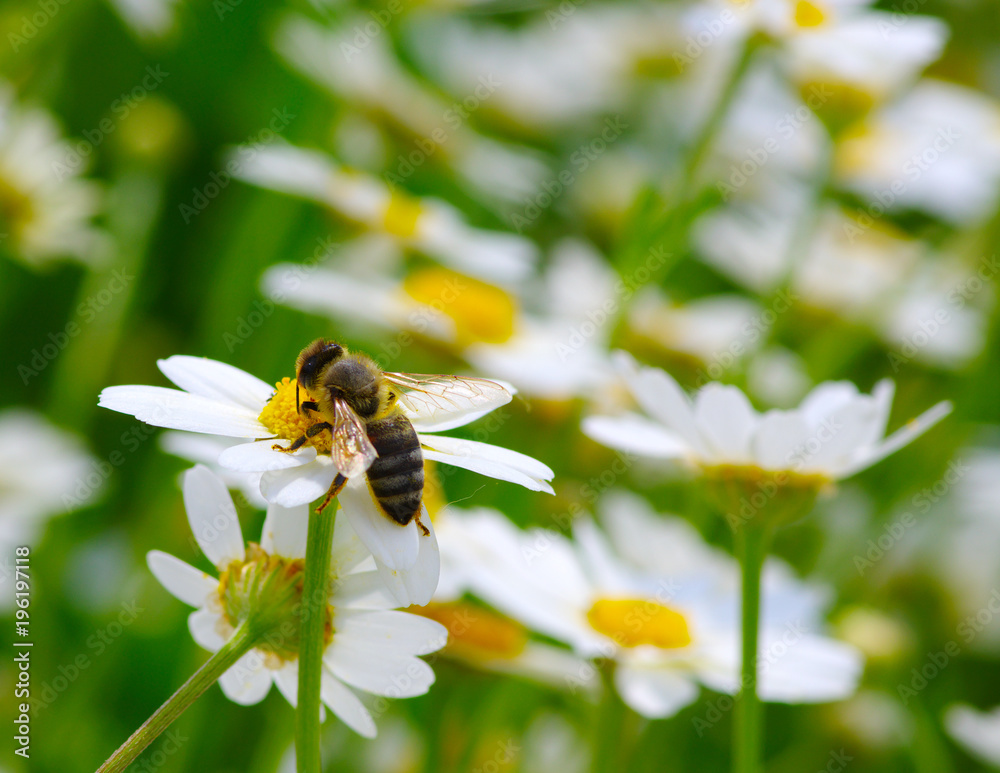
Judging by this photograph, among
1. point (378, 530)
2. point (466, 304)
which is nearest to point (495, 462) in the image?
point (378, 530)

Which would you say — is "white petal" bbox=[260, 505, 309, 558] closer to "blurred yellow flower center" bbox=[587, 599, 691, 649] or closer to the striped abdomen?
the striped abdomen

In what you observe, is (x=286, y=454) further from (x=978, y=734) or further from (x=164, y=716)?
(x=978, y=734)

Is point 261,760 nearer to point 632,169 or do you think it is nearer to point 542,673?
point 542,673

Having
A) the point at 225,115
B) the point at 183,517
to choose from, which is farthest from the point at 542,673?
the point at 225,115

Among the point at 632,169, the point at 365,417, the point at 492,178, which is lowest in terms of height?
the point at 365,417

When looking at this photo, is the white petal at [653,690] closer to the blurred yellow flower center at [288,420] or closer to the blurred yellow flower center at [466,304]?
the blurred yellow flower center at [288,420]

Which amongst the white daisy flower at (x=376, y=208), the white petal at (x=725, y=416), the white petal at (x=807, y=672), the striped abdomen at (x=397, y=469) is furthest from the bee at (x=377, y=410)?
the white daisy flower at (x=376, y=208)

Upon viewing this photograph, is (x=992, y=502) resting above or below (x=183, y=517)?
above
